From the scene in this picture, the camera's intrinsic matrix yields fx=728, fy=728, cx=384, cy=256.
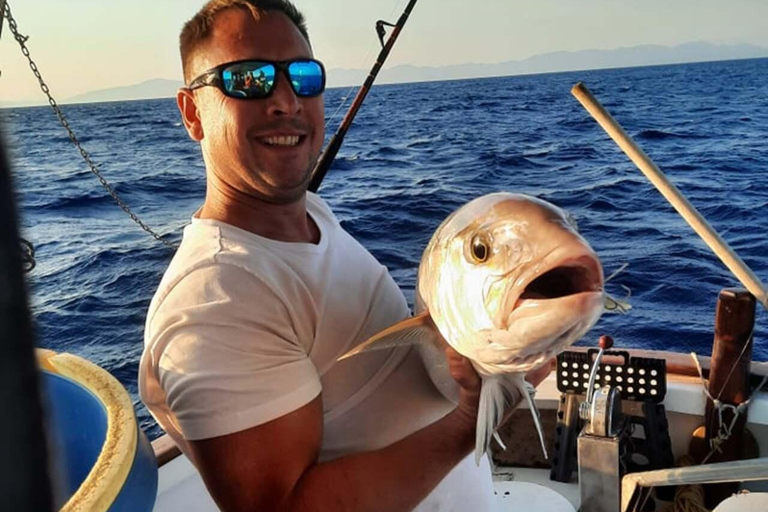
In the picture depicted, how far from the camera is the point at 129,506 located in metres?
1.19

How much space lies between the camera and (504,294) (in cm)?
121

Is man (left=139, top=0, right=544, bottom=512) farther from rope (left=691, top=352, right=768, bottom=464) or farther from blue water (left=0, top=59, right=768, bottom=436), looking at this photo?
rope (left=691, top=352, right=768, bottom=464)

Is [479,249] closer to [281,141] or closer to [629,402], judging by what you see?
[281,141]

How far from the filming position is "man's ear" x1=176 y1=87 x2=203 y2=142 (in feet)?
5.71

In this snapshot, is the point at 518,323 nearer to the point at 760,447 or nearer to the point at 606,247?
the point at 760,447

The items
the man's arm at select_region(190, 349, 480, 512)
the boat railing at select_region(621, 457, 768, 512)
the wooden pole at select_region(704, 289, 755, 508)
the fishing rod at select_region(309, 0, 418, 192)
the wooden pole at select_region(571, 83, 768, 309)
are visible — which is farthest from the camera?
the fishing rod at select_region(309, 0, 418, 192)

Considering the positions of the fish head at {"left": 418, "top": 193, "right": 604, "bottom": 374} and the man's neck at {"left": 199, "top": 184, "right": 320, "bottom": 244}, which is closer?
the fish head at {"left": 418, "top": 193, "right": 604, "bottom": 374}

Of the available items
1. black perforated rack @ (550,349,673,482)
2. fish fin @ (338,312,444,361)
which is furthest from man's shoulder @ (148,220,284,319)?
black perforated rack @ (550,349,673,482)

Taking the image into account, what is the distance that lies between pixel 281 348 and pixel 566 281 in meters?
0.58

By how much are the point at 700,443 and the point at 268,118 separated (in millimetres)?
2407

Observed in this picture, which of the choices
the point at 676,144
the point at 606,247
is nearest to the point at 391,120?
the point at 676,144

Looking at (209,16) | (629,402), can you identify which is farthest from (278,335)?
(629,402)

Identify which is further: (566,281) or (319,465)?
(319,465)

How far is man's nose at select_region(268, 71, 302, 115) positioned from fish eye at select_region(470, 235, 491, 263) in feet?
1.98
